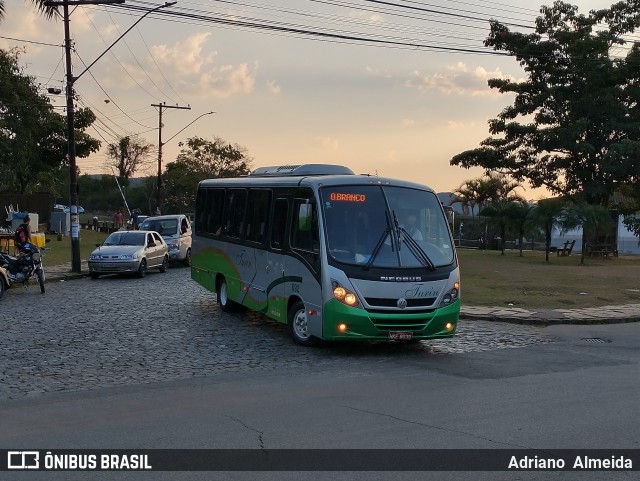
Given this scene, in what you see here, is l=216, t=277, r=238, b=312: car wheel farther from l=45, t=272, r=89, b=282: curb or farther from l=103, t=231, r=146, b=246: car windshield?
l=103, t=231, r=146, b=246: car windshield

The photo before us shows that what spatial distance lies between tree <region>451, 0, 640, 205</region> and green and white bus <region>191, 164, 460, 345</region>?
33029mm

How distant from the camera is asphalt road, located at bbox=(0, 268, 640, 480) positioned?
6.95 metres

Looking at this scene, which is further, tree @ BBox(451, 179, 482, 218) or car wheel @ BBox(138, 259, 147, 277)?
tree @ BBox(451, 179, 482, 218)

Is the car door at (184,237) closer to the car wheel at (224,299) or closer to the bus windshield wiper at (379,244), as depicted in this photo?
the car wheel at (224,299)

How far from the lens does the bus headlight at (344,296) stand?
1140 cm

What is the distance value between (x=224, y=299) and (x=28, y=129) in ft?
107

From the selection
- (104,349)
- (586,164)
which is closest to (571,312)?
(104,349)

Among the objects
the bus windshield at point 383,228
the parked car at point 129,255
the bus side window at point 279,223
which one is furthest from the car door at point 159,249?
the bus windshield at point 383,228

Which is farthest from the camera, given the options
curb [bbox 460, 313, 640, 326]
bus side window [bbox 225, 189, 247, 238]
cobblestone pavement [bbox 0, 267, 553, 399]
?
curb [bbox 460, 313, 640, 326]

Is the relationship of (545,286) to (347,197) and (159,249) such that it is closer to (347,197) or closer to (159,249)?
(347,197)

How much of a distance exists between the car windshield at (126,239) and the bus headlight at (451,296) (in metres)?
16.6

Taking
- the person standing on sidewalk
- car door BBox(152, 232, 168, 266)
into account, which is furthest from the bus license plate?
the person standing on sidewalk

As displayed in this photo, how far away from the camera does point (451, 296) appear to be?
1205 cm

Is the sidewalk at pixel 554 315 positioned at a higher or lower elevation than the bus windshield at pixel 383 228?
lower
